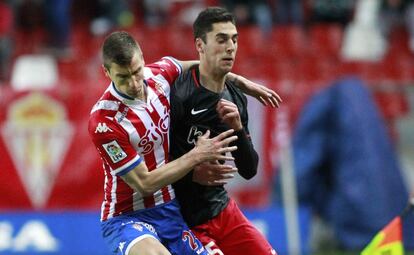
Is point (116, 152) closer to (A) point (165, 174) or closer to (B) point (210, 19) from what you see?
(A) point (165, 174)

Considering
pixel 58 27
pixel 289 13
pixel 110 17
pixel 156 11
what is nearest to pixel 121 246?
pixel 58 27

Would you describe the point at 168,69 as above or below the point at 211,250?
above

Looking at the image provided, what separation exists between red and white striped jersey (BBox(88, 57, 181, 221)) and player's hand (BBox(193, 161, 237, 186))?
23 cm

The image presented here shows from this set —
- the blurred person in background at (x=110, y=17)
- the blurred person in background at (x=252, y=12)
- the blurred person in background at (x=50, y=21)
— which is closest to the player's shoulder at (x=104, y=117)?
the blurred person in background at (x=50, y=21)

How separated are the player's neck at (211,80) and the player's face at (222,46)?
0.10 metres

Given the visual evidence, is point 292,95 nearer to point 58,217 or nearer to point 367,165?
point 367,165

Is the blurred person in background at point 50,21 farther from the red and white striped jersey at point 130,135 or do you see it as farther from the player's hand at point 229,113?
the player's hand at point 229,113

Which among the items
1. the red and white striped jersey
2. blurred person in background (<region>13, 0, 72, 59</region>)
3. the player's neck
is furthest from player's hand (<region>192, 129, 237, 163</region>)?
blurred person in background (<region>13, 0, 72, 59</region>)

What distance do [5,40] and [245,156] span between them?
7803mm

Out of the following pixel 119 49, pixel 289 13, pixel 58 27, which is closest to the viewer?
pixel 119 49

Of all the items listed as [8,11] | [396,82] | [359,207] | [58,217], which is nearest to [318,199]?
[359,207]

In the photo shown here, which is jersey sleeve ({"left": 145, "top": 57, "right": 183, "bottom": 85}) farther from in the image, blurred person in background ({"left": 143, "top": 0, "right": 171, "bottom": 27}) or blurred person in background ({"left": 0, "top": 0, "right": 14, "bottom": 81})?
blurred person in background ({"left": 143, "top": 0, "right": 171, "bottom": 27})

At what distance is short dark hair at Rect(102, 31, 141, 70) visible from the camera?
6770 millimetres

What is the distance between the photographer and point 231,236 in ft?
24.5
